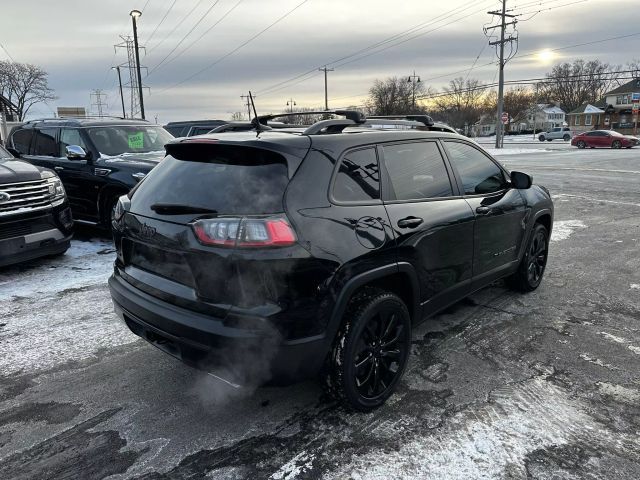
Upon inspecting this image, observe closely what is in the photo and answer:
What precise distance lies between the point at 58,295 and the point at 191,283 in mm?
3242

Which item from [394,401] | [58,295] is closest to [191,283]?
[394,401]

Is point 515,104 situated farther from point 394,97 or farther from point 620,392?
point 620,392

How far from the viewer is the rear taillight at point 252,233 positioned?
242cm

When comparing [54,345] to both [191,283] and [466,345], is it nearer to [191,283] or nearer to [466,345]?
[191,283]

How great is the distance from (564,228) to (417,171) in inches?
241

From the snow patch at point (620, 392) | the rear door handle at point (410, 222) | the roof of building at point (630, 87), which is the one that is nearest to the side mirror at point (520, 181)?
Result: the rear door handle at point (410, 222)

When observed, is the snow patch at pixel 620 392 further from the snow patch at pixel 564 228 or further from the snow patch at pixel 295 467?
the snow patch at pixel 564 228

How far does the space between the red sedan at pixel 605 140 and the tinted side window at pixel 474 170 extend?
121 feet

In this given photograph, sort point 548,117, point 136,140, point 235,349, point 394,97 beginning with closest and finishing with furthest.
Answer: point 235,349 → point 136,140 → point 394,97 → point 548,117

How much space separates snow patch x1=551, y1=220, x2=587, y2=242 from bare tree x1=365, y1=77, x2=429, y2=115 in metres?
68.5

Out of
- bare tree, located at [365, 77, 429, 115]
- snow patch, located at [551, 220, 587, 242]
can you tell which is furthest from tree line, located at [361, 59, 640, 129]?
snow patch, located at [551, 220, 587, 242]

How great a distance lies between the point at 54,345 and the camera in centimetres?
391

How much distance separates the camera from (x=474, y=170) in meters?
4.04

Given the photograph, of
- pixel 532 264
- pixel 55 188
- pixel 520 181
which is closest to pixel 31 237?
pixel 55 188
